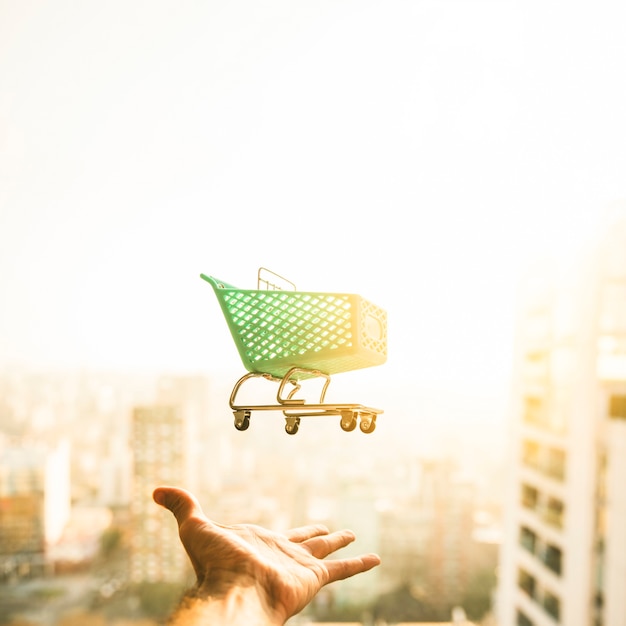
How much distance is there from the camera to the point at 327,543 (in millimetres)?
1530

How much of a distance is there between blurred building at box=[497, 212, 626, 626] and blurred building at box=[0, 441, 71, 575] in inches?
260

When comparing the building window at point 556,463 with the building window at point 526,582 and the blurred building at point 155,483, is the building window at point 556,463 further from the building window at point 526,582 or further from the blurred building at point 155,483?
the blurred building at point 155,483

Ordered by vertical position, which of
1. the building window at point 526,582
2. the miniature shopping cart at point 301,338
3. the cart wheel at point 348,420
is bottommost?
the building window at point 526,582

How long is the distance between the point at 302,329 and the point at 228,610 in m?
0.66

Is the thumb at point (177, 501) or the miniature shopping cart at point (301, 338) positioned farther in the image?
the miniature shopping cart at point (301, 338)

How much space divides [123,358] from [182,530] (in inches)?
149

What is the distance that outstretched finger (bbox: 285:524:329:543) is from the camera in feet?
5.18

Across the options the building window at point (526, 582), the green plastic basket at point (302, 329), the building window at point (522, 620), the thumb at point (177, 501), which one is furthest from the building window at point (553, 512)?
the thumb at point (177, 501)

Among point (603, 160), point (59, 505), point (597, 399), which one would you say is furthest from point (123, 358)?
point (59, 505)

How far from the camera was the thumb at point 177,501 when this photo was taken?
1427mm

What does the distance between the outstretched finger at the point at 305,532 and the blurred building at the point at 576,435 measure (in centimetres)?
574

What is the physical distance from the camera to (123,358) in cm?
498

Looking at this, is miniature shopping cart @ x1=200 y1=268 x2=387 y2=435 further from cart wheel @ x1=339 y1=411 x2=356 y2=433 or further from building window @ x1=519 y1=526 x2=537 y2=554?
building window @ x1=519 y1=526 x2=537 y2=554

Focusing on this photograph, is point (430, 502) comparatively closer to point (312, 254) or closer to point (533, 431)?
point (533, 431)
